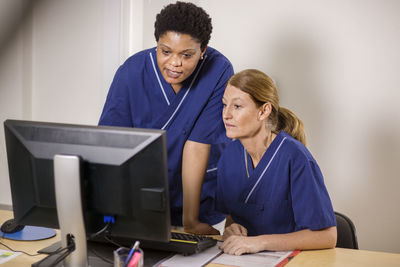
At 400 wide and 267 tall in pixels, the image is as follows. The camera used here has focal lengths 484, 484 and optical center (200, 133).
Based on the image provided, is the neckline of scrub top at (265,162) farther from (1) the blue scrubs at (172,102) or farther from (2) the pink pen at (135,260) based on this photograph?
(2) the pink pen at (135,260)

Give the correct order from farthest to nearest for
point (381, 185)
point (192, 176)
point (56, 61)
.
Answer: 1. point (56, 61)
2. point (381, 185)
3. point (192, 176)

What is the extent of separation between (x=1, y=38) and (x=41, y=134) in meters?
1.61

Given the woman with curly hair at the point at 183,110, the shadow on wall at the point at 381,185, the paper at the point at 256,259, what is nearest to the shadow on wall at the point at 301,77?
the shadow on wall at the point at 381,185

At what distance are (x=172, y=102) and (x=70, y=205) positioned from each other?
2.46 feet

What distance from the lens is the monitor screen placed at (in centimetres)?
107

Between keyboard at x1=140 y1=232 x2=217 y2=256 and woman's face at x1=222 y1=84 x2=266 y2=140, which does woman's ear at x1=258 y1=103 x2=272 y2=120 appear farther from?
keyboard at x1=140 y1=232 x2=217 y2=256

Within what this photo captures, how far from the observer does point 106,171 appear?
3.56ft

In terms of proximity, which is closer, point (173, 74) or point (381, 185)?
point (173, 74)

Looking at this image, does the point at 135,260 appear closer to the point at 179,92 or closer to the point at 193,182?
the point at 193,182

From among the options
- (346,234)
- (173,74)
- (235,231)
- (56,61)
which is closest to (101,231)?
(235,231)

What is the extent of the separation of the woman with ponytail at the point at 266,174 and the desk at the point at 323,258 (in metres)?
0.05

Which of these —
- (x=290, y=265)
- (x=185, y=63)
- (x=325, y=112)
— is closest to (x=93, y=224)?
(x=290, y=265)

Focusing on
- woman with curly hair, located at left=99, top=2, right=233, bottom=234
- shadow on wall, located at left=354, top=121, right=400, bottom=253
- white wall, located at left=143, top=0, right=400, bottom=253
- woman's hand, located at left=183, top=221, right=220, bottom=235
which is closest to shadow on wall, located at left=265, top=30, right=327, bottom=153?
white wall, located at left=143, top=0, right=400, bottom=253

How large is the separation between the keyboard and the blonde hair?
1.69ft
